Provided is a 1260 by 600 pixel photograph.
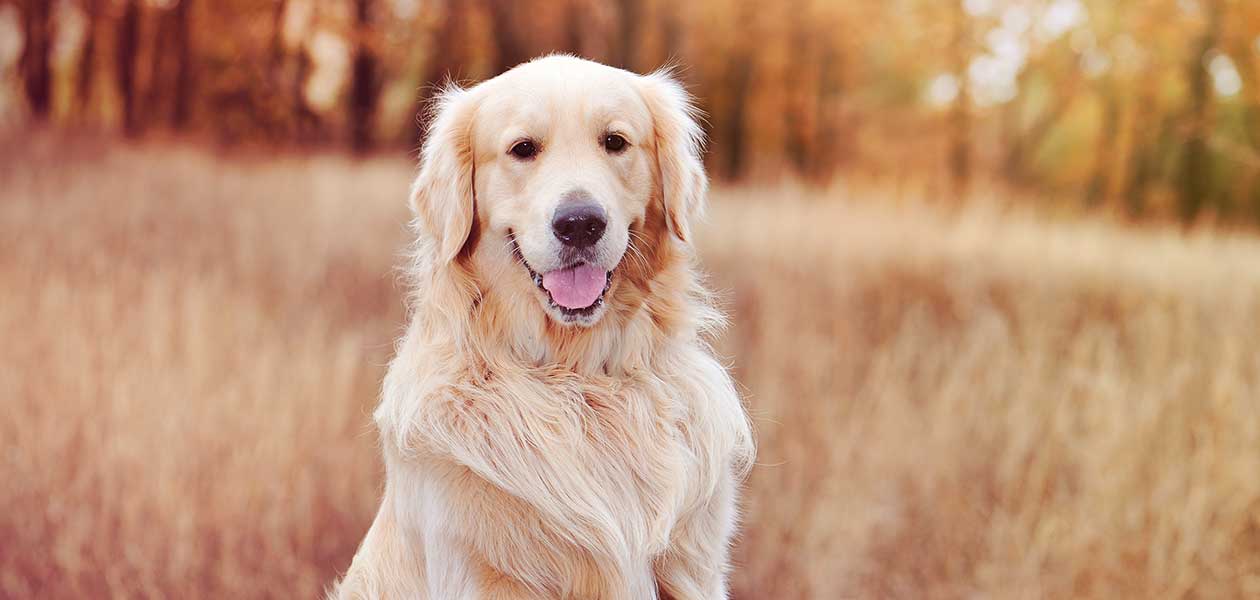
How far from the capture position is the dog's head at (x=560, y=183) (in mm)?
2131

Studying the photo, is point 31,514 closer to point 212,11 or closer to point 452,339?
point 452,339

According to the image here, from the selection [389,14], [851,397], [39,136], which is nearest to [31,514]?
[851,397]

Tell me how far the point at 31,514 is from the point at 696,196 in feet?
9.88

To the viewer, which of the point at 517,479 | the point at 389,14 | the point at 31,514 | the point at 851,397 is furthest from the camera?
the point at 389,14

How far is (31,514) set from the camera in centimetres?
385

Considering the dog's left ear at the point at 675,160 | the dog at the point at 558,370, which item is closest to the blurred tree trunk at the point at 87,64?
the dog at the point at 558,370

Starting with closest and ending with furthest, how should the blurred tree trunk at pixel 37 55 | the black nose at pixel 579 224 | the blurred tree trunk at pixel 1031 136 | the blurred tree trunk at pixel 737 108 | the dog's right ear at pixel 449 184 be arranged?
the black nose at pixel 579 224 < the dog's right ear at pixel 449 184 < the blurred tree trunk at pixel 1031 136 < the blurred tree trunk at pixel 37 55 < the blurred tree trunk at pixel 737 108

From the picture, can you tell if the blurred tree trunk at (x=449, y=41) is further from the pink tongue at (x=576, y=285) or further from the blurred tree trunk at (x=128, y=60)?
the pink tongue at (x=576, y=285)

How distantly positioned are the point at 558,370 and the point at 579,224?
0.39 metres

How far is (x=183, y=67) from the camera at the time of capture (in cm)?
1269

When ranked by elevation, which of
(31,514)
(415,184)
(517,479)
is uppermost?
(415,184)

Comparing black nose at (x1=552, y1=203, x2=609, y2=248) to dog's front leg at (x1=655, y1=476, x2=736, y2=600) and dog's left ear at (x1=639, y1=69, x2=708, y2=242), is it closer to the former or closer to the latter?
dog's left ear at (x1=639, y1=69, x2=708, y2=242)

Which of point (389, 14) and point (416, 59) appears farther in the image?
point (416, 59)

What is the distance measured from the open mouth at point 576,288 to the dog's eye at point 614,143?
11.0 inches
